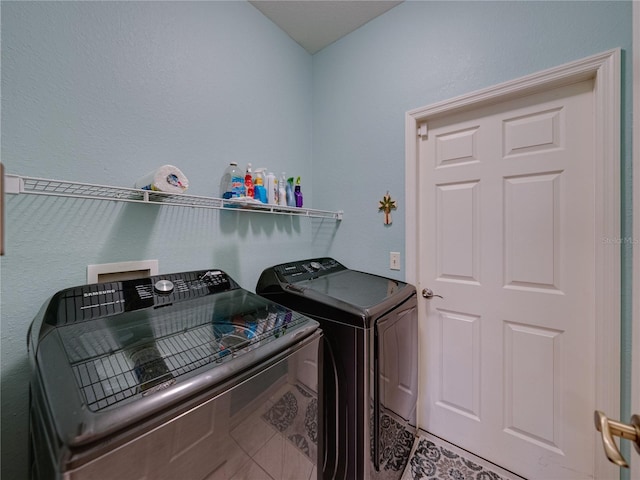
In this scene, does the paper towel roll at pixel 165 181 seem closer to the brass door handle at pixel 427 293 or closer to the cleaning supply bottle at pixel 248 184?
the cleaning supply bottle at pixel 248 184

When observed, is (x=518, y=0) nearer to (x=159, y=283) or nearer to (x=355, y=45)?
A: (x=355, y=45)

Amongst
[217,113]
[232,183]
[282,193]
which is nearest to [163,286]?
[232,183]

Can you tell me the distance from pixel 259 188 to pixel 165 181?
1.97ft

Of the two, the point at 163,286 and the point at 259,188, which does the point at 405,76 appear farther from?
the point at 163,286

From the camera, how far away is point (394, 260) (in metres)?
1.86

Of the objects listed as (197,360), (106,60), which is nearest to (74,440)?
(197,360)

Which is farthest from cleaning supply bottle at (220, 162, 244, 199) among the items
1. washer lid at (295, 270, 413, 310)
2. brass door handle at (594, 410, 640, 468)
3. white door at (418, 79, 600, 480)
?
brass door handle at (594, 410, 640, 468)

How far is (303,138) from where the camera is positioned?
2.24 m

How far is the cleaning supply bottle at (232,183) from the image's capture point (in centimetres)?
147

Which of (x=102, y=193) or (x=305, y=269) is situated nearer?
(x=102, y=193)

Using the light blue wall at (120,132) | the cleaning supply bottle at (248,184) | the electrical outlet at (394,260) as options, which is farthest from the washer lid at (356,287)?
the cleaning supply bottle at (248,184)

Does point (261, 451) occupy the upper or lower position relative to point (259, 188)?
lower

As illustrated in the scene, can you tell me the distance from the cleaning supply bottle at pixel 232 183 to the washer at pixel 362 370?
1.78 feet

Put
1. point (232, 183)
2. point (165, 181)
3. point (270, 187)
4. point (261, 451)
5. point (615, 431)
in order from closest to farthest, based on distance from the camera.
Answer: point (615, 431), point (261, 451), point (165, 181), point (232, 183), point (270, 187)
